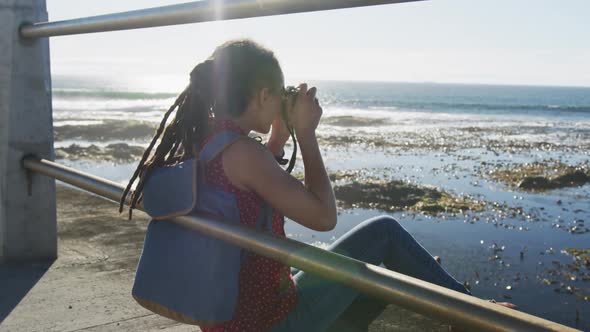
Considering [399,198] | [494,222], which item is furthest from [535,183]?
[494,222]

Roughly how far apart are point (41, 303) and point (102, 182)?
33.3 inches

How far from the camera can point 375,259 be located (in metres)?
1.79

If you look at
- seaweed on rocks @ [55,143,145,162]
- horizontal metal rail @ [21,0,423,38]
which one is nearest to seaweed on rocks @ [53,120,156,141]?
seaweed on rocks @ [55,143,145,162]

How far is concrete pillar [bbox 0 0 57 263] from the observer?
2.78 m

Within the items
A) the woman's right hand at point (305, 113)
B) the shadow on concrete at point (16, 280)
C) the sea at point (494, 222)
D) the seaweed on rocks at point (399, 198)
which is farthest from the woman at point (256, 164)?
the seaweed on rocks at point (399, 198)

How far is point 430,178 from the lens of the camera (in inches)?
416

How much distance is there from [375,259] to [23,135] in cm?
190

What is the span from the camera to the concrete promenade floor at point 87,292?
2.30 metres

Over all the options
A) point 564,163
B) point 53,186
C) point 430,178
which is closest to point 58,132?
point 430,178

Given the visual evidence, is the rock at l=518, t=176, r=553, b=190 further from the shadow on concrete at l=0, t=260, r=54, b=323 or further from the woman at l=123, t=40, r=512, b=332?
the woman at l=123, t=40, r=512, b=332

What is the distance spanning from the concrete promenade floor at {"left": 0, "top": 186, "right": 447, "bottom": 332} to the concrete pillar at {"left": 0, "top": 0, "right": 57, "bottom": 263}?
0.13 m

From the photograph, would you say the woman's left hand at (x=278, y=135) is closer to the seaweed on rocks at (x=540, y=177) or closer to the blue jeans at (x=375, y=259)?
the blue jeans at (x=375, y=259)

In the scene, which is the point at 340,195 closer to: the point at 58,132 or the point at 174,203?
the point at 174,203

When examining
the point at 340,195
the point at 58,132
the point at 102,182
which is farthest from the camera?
the point at 58,132
